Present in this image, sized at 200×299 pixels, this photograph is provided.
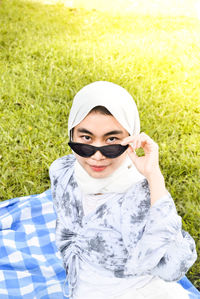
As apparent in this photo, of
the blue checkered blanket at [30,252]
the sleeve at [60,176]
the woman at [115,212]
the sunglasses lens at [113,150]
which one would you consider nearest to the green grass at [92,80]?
the blue checkered blanket at [30,252]

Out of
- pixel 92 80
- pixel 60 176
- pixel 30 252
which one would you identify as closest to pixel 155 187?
pixel 60 176

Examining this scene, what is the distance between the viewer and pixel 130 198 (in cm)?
207

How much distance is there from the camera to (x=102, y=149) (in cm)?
200

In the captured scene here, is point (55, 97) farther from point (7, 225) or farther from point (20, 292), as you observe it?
point (20, 292)

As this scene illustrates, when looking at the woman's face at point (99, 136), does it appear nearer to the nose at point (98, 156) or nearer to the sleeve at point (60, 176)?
the nose at point (98, 156)

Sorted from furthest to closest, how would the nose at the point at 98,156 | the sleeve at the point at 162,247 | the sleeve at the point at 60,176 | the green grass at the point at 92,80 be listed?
the green grass at the point at 92,80 → the sleeve at the point at 60,176 → the nose at the point at 98,156 → the sleeve at the point at 162,247

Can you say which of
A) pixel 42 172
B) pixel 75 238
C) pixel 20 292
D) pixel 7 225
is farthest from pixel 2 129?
pixel 75 238

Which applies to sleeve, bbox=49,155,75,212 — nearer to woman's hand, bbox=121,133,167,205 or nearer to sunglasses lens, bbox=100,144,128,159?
sunglasses lens, bbox=100,144,128,159

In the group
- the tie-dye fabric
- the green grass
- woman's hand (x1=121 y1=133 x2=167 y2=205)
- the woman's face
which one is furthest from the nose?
the green grass

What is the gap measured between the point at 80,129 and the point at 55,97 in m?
2.98

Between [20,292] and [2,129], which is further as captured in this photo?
[2,129]

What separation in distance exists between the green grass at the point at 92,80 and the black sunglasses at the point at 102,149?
1.47 metres

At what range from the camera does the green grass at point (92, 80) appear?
393cm

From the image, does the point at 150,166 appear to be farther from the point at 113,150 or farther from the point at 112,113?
the point at 112,113
